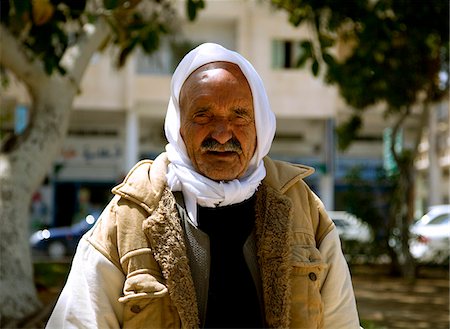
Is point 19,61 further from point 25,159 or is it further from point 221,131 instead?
point 221,131

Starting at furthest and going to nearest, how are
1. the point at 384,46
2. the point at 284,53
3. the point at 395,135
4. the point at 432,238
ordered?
the point at 284,53 < the point at 432,238 < the point at 395,135 < the point at 384,46

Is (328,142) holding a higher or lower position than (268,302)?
lower

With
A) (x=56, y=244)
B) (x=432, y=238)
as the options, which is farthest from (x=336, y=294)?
(x=56, y=244)

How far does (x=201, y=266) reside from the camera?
1.99 meters

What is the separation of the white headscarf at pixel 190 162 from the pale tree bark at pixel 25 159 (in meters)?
5.04

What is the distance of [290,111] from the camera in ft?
78.1

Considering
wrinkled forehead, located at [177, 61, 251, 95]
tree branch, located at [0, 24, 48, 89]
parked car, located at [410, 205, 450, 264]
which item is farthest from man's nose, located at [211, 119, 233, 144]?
parked car, located at [410, 205, 450, 264]

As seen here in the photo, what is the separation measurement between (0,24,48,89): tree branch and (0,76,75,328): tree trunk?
11cm

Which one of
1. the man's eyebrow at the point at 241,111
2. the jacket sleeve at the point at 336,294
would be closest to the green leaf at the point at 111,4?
the man's eyebrow at the point at 241,111

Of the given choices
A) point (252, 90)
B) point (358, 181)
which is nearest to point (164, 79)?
point (358, 181)

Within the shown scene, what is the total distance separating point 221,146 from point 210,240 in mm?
266

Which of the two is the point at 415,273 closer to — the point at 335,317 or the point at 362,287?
the point at 362,287

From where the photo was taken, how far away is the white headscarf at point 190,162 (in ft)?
6.59

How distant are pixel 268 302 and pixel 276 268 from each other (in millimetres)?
96
